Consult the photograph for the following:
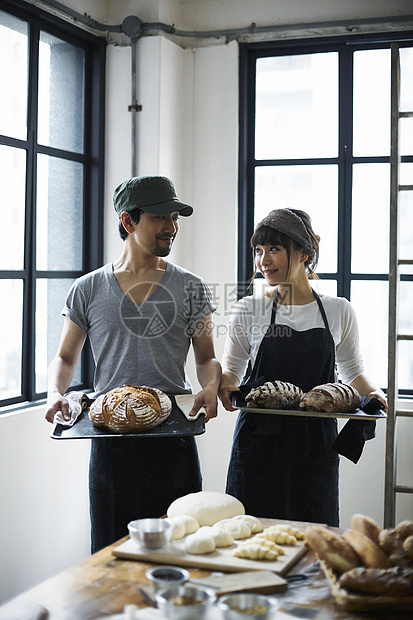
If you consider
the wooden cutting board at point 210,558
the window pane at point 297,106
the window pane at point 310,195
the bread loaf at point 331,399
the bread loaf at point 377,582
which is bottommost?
the wooden cutting board at point 210,558

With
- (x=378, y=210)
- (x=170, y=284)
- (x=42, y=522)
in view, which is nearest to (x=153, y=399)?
(x=170, y=284)

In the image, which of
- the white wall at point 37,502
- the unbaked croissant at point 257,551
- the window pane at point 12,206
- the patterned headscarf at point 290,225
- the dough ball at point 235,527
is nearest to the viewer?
the unbaked croissant at point 257,551

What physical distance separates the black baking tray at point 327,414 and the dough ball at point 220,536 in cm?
56

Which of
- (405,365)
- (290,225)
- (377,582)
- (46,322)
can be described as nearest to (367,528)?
(377,582)

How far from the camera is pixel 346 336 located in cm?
248

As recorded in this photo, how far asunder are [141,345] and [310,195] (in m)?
1.81

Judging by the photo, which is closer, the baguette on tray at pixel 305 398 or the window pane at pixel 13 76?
the baguette on tray at pixel 305 398

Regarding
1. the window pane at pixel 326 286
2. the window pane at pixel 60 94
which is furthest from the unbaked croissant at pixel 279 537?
the window pane at pixel 60 94

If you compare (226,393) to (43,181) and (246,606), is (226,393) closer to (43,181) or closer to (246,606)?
(246,606)

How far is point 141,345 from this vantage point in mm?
2326

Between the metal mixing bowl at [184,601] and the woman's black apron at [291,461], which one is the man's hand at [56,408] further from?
the metal mixing bowl at [184,601]

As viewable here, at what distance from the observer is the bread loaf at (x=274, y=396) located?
2148 mm

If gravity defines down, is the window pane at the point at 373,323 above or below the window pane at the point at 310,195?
below

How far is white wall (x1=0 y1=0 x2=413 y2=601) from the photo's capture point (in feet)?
10.7
